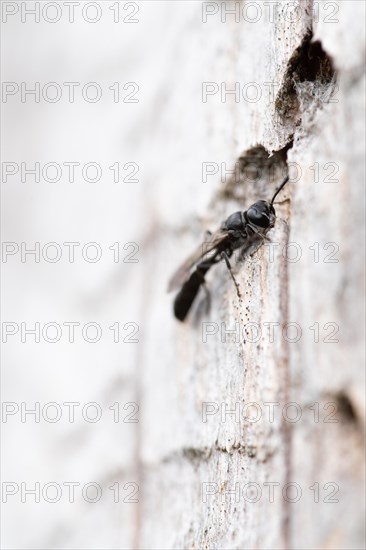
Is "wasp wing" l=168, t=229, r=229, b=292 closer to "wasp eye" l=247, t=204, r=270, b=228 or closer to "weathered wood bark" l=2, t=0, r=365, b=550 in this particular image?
"weathered wood bark" l=2, t=0, r=365, b=550

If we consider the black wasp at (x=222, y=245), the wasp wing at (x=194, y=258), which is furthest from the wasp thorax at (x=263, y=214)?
the wasp wing at (x=194, y=258)

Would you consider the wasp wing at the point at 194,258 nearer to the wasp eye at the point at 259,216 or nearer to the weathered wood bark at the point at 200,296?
the weathered wood bark at the point at 200,296

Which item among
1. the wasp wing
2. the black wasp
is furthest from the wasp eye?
the wasp wing

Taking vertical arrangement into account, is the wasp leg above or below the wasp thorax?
below

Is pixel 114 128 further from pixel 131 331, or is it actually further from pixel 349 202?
pixel 349 202

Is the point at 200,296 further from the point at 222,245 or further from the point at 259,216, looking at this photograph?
the point at 259,216

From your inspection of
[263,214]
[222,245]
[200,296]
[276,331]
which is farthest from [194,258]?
[276,331]
